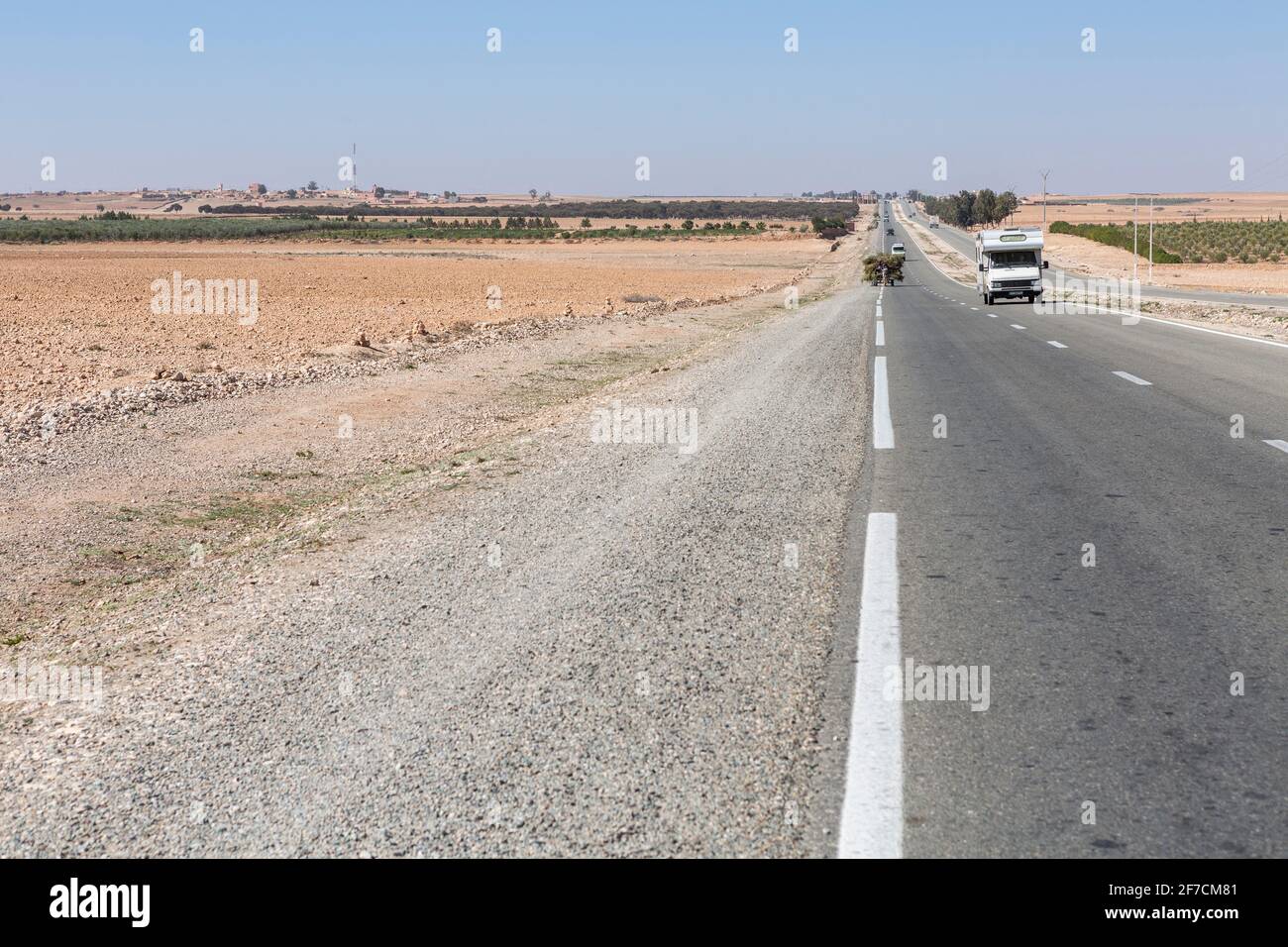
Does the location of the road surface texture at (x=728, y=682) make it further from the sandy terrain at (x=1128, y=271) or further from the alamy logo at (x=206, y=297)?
the alamy logo at (x=206, y=297)

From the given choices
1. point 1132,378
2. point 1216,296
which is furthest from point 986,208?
point 1132,378

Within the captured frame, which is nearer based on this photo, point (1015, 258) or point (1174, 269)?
point (1015, 258)

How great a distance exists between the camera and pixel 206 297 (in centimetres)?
4659

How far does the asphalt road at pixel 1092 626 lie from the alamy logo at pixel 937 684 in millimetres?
64

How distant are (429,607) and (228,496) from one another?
16.9 feet

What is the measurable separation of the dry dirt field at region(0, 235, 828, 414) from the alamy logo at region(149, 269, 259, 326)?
0.55 meters

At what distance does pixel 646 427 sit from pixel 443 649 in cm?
720

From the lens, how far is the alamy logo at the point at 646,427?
11.1 m

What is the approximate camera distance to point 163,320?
103 ft

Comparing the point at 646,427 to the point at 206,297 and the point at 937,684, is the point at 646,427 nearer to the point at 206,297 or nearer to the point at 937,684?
the point at 937,684

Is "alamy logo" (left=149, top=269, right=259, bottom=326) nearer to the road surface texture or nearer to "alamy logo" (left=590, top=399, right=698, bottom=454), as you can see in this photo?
"alamy logo" (left=590, top=399, right=698, bottom=454)
